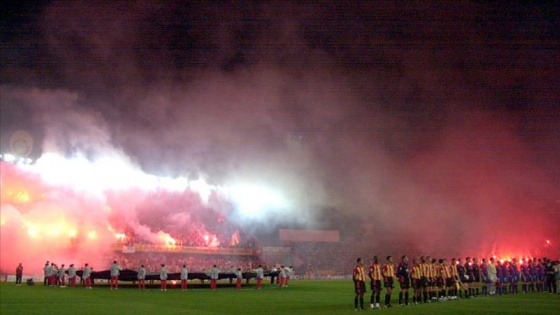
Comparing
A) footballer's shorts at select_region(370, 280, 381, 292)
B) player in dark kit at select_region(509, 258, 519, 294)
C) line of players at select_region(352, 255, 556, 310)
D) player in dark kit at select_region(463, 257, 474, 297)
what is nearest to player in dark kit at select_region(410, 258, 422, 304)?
line of players at select_region(352, 255, 556, 310)

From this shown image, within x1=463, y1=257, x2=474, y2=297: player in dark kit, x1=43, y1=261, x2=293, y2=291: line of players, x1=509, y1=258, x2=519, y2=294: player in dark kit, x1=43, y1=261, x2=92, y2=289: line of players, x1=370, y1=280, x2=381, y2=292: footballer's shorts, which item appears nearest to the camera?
x1=370, y1=280, x2=381, y2=292: footballer's shorts

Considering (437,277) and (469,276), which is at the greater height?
(437,277)

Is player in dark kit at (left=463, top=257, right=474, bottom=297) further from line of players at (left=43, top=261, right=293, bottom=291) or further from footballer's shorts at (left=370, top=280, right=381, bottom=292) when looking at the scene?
line of players at (left=43, top=261, right=293, bottom=291)

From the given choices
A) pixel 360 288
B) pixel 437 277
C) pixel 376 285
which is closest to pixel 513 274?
pixel 437 277

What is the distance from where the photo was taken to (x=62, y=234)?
4516 cm

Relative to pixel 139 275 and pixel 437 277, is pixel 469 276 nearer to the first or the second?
pixel 437 277

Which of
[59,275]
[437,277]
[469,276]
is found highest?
[437,277]

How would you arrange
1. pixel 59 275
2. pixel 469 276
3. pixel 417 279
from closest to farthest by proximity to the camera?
pixel 417 279
pixel 469 276
pixel 59 275

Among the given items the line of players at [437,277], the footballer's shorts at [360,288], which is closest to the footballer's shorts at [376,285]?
the line of players at [437,277]

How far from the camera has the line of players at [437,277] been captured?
62.8 ft

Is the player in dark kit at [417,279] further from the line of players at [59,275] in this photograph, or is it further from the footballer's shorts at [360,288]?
the line of players at [59,275]

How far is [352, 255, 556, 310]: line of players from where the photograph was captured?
19.1 m

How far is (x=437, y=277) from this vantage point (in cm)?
2266

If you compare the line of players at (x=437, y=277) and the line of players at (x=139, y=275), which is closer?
the line of players at (x=437, y=277)
